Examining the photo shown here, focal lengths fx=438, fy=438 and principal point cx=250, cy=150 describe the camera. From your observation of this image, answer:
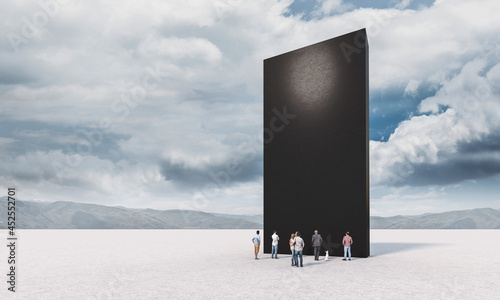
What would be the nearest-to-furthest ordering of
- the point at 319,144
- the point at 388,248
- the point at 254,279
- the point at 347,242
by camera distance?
the point at 254,279
the point at 347,242
the point at 319,144
the point at 388,248

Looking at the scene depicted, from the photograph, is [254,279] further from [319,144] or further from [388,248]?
[388,248]

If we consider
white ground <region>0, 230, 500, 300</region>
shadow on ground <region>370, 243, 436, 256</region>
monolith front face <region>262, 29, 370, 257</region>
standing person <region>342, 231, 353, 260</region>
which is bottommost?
shadow on ground <region>370, 243, 436, 256</region>

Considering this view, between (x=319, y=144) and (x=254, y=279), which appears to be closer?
(x=254, y=279)

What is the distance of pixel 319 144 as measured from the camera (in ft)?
69.6

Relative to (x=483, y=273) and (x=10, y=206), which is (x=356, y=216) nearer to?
(x=483, y=273)

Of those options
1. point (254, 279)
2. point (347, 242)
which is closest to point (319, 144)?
point (347, 242)

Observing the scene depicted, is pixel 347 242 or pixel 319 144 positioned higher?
pixel 319 144

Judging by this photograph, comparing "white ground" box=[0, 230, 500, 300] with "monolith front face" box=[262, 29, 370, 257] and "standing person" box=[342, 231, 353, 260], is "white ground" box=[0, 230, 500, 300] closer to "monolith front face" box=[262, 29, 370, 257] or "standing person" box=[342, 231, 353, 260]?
"standing person" box=[342, 231, 353, 260]

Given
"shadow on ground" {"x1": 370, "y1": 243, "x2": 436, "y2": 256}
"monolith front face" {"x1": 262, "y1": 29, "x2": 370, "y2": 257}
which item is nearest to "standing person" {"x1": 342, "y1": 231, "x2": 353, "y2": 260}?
"monolith front face" {"x1": 262, "y1": 29, "x2": 370, "y2": 257}

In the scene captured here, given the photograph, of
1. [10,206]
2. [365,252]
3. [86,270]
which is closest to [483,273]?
[365,252]

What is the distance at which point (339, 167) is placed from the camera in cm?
2056

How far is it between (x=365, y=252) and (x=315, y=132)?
606 cm

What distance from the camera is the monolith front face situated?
2016 centimetres

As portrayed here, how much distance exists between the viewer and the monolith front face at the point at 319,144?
20156 mm
